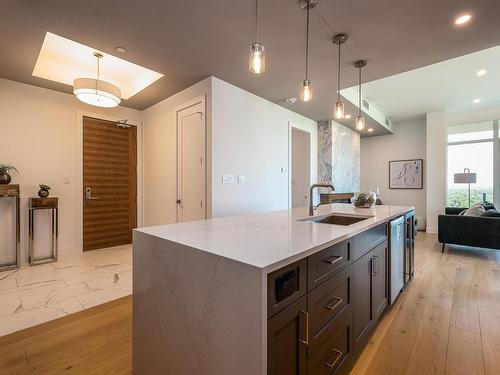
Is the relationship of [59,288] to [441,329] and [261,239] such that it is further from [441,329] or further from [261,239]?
[441,329]

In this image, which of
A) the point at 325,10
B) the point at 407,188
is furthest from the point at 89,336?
the point at 407,188

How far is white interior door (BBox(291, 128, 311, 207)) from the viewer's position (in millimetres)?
5391

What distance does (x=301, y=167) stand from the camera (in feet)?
18.3

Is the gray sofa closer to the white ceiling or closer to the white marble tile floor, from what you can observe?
the white ceiling

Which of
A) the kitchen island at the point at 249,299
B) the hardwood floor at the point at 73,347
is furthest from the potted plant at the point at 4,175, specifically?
the kitchen island at the point at 249,299

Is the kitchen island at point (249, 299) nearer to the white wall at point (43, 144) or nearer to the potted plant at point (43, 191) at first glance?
the potted plant at point (43, 191)

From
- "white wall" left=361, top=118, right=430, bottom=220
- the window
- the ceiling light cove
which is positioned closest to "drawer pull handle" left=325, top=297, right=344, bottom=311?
the ceiling light cove

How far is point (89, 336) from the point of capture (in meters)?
1.89

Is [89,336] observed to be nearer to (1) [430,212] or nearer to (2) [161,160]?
Result: (2) [161,160]

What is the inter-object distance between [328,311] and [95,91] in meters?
3.41

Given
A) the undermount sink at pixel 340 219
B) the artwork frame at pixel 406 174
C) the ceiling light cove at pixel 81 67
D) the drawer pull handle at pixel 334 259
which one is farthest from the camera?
the artwork frame at pixel 406 174

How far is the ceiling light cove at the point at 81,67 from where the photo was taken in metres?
3.22

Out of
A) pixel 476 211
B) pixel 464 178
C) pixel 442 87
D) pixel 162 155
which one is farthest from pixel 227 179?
pixel 464 178

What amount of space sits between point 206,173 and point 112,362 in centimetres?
223
